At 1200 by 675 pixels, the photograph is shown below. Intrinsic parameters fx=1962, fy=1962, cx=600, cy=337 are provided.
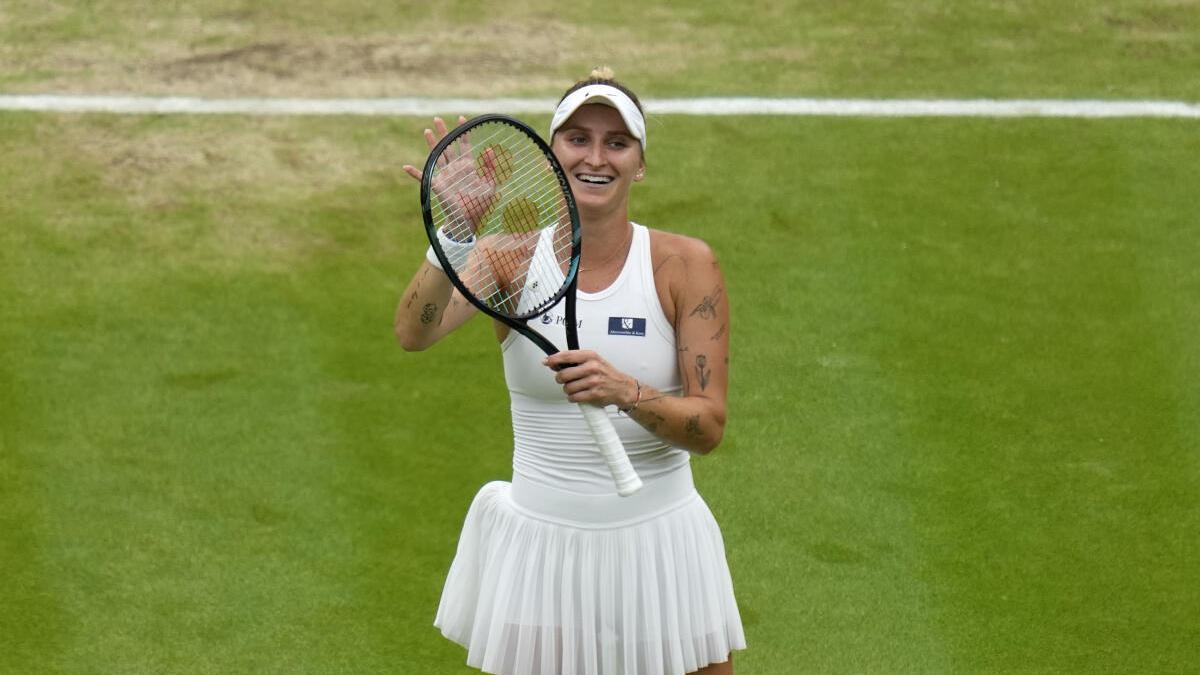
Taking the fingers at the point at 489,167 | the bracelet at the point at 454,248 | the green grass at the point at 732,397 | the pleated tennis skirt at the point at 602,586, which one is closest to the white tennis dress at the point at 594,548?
the pleated tennis skirt at the point at 602,586

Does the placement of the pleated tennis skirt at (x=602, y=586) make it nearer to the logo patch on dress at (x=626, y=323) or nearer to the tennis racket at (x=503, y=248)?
the tennis racket at (x=503, y=248)

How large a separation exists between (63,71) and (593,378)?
6.87 m

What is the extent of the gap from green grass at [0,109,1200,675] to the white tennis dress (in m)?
1.65

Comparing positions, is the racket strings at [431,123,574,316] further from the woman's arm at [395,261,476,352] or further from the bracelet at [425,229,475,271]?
the woman's arm at [395,261,476,352]

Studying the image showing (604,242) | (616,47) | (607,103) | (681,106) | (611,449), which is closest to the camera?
(611,449)

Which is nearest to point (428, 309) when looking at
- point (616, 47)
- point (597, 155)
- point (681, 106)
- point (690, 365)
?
point (597, 155)

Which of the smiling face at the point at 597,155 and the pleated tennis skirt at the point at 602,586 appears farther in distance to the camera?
the pleated tennis skirt at the point at 602,586

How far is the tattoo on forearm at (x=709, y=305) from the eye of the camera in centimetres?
511

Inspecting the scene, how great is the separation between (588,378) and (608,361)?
0.77 ft

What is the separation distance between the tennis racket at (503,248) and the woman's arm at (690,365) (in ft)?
0.36

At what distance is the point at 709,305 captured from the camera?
5.12 m

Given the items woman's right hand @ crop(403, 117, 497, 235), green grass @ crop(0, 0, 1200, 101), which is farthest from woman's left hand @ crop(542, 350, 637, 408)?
green grass @ crop(0, 0, 1200, 101)

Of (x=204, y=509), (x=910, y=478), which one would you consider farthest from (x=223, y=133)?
(x=910, y=478)

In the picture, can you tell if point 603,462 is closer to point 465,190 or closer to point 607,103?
point 465,190
